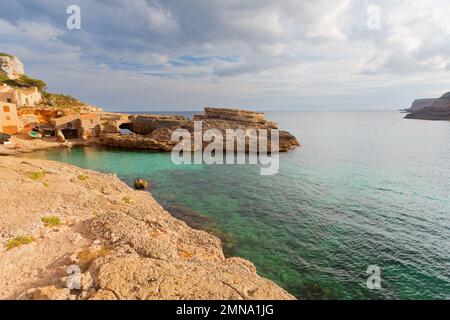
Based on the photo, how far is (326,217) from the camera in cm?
2048

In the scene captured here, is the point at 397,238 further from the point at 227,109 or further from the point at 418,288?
the point at 227,109

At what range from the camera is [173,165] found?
39531 mm

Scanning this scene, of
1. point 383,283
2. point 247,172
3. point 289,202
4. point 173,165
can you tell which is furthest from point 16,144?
point 383,283

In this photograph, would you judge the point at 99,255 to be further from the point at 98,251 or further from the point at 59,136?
the point at 59,136

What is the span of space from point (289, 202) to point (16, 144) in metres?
52.1

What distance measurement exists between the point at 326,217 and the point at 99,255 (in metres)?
18.1

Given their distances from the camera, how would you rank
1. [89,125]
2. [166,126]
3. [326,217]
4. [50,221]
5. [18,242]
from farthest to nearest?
1. [166,126]
2. [89,125]
3. [326,217]
4. [50,221]
5. [18,242]

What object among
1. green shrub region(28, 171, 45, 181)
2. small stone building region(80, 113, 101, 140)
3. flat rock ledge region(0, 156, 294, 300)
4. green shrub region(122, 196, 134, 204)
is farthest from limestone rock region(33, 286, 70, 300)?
small stone building region(80, 113, 101, 140)

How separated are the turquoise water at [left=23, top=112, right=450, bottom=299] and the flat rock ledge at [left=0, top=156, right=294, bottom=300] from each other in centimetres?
455

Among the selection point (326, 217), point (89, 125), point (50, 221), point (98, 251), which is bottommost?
point (326, 217)

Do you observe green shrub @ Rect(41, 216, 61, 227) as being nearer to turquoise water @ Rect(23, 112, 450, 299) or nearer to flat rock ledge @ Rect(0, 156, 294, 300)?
flat rock ledge @ Rect(0, 156, 294, 300)

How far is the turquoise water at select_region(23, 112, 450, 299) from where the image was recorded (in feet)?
43.2

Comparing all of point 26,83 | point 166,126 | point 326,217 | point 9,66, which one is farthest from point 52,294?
point 9,66

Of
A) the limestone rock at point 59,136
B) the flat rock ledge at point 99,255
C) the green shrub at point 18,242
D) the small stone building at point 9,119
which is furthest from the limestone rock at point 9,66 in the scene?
the green shrub at point 18,242
